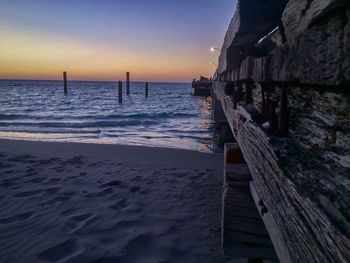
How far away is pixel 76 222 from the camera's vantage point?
3.74m

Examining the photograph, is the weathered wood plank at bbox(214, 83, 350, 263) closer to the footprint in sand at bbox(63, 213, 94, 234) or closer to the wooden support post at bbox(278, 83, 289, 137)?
the wooden support post at bbox(278, 83, 289, 137)

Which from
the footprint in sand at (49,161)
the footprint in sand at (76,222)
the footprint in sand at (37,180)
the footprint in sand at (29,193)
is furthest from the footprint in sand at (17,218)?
the footprint in sand at (49,161)

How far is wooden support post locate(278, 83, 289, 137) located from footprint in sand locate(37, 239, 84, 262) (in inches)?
95.5

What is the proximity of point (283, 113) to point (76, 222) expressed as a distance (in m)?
3.06

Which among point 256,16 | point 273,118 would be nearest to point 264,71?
point 273,118

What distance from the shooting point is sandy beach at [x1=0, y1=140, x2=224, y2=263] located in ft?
10.3

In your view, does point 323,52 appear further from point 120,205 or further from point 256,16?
point 120,205

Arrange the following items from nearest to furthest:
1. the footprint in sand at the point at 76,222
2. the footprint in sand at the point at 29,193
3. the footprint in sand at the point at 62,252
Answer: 1. the footprint in sand at the point at 62,252
2. the footprint in sand at the point at 76,222
3. the footprint in sand at the point at 29,193

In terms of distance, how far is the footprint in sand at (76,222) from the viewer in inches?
140

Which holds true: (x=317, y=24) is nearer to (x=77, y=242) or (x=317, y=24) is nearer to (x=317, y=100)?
(x=317, y=100)

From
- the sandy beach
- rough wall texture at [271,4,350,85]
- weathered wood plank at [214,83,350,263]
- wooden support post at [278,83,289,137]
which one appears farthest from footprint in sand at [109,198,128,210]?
rough wall texture at [271,4,350,85]

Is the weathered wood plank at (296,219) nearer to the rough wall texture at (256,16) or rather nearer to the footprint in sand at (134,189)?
the rough wall texture at (256,16)

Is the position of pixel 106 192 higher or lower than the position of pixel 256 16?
lower

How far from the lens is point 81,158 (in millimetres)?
7367
